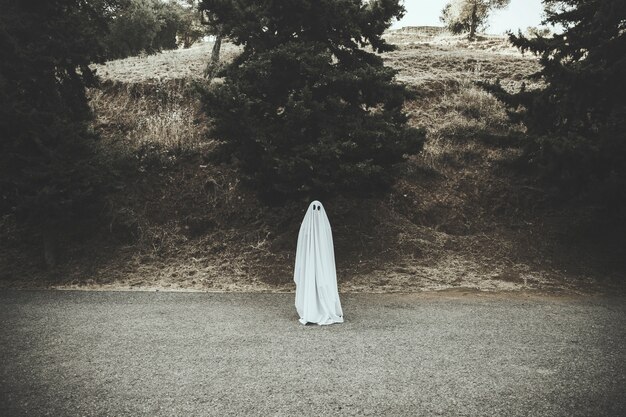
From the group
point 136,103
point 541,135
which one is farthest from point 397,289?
point 136,103

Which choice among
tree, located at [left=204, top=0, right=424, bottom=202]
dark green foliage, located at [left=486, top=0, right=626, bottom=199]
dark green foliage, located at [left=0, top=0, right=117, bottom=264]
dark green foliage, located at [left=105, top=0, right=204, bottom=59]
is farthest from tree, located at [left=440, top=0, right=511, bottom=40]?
dark green foliage, located at [left=0, top=0, right=117, bottom=264]

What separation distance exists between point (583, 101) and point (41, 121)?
12696 mm

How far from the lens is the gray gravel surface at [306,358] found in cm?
411

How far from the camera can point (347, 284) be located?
362 inches

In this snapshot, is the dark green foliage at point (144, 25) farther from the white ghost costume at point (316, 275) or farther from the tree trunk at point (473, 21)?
the white ghost costume at point (316, 275)

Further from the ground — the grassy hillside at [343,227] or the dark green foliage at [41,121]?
the dark green foliage at [41,121]

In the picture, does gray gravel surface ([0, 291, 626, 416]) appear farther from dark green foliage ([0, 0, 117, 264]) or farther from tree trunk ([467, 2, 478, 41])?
tree trunk ([467, 2, 478, 41])

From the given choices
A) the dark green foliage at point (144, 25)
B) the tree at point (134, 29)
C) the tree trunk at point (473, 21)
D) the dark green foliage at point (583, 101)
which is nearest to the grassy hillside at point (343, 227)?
the dark green foliage at point (583, 101)

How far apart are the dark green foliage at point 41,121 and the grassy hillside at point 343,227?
1051mm

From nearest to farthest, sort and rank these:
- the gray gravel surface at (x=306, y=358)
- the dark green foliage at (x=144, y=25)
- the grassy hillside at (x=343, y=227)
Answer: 1. the gray gravel surface at (x=306, y=358)
2. the grassy hillside at (x=343, y=227)
3. the dark green foliage at (x=144, y=25)

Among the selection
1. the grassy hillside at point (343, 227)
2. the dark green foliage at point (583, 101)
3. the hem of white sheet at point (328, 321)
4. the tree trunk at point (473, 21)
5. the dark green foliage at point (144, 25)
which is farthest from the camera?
the tree trunk at point (473, 21)

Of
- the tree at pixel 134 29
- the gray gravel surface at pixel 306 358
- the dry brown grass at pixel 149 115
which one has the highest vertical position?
the tree at pixel 134 29

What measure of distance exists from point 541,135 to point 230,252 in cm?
851

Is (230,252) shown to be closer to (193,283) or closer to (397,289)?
(193,283)
